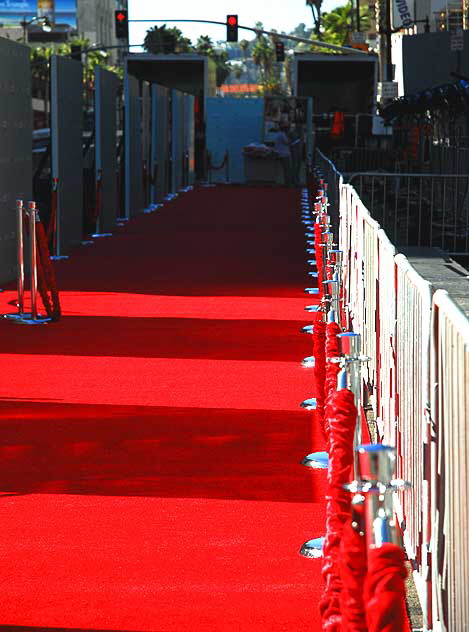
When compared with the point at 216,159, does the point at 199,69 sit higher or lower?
higher

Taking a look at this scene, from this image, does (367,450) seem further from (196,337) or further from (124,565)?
(196,337)

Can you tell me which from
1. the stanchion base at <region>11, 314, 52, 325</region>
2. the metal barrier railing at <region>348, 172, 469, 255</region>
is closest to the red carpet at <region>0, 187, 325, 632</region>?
the stanchion base at <region>11, 314, 52, 325</region>

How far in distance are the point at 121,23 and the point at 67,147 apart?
116 ft

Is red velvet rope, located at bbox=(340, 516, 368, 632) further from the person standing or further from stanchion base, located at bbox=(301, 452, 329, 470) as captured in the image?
the person standing

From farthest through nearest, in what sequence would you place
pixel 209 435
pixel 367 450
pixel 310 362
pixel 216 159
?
pixel 216 159 < pixel 310 362 < pixel 209 435 < pixel 367 450

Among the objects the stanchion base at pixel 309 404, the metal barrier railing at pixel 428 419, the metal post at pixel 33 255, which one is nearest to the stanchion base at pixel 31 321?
A: the metal post at pixel 33 255

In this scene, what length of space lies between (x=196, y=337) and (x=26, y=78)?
7.77 metres

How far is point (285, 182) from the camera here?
50.6 metres

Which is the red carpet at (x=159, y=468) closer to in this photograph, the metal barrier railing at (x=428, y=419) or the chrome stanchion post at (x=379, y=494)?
the metal barrier railing at (x=428, y=419)

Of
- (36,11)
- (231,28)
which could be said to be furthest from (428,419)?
(36,11)

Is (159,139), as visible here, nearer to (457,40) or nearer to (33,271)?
(457,40)

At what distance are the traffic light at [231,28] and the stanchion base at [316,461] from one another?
51.4m

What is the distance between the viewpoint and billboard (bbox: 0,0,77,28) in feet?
575

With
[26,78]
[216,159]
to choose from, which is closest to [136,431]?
[26,78]
